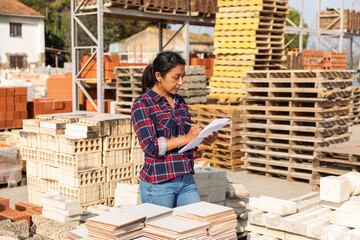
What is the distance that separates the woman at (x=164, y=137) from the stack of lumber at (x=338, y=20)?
100ft

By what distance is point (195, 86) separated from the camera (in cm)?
1251

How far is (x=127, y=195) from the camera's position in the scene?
597cm

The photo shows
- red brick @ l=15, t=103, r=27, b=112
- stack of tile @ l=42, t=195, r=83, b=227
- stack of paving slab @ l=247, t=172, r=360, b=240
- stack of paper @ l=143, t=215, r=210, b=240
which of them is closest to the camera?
stack of paper @ l=143, t=215, r=210, b=240

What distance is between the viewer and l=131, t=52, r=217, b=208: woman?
3648 millimetres

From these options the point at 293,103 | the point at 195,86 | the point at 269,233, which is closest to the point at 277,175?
the point at 293,103

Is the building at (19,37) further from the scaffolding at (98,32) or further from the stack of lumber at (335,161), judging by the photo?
the stack of lumber at (335,161)

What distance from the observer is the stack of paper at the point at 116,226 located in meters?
3.20

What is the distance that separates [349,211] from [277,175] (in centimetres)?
582

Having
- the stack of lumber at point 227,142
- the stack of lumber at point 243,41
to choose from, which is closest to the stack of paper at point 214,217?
the stack of lumber at point 227,142

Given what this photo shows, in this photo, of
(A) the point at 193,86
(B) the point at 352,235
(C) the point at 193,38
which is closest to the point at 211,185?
(B) the point at 352,235

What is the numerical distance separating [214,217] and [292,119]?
6.54 m

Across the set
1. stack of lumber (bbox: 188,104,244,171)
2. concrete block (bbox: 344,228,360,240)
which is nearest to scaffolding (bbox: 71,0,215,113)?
stack of lumber (bbox: 188,104,244,171)

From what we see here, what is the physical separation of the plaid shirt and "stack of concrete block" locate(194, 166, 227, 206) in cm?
215

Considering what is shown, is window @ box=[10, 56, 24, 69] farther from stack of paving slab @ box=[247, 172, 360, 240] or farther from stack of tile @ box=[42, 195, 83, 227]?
stack of paving slab @ box=[247, 172, 360, 240]
